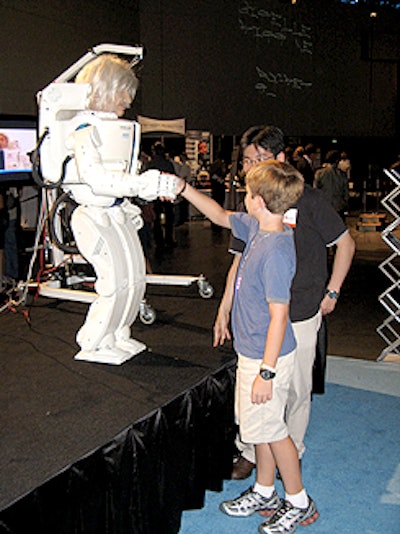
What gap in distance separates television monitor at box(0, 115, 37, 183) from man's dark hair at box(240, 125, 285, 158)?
4.11 meters

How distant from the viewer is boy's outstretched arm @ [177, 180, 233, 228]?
201 cm

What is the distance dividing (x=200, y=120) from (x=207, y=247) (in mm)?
4003

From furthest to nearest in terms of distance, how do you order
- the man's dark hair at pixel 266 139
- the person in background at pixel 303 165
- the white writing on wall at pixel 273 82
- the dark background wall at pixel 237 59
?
the white writing on wall at pixel 273 82, the dark background wall at pixel 237 59, the person in background at pixel 303 165, the man's dark hair at pixel 266 139

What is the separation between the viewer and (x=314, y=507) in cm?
200

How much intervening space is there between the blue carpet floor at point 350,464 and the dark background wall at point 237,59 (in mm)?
5315

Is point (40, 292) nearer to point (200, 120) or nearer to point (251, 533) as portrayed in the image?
point (251, 533)

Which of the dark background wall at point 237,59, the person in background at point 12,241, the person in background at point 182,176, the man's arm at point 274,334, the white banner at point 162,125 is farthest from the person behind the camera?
the white banner at point 162,125

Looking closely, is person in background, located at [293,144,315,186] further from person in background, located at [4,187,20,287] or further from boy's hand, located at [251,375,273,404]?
boy's hand, located at [251,375,273,404]

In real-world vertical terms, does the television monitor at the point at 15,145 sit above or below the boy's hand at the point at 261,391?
above

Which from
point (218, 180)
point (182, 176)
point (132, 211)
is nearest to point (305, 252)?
point (132, 211)

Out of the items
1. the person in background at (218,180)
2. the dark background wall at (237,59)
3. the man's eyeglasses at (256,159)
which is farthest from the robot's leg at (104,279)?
the person in background at (218,180)

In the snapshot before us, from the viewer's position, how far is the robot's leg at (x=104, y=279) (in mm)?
2160

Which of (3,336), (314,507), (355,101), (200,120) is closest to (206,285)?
(3,336)

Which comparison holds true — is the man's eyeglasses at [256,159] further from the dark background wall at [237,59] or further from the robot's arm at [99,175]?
the dark background wall at [237,59]
